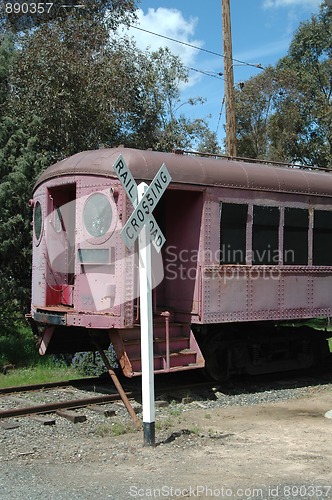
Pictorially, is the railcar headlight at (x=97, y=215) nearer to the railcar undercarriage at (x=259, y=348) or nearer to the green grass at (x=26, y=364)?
the railcar undercarriage at (x=259, y=348)

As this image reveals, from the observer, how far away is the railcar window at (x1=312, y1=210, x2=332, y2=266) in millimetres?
10504

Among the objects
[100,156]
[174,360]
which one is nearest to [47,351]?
[174,360]

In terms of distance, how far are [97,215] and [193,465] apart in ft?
13.2

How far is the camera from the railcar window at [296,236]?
33.2 feet

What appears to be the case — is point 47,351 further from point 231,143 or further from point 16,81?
point 16,81

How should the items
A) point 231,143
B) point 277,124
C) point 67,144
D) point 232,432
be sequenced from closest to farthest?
point 232,432, point 231,143, point 67,144, point 277,124

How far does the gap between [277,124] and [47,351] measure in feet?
72.4

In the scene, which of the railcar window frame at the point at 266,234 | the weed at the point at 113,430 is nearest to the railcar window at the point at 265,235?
the railcar window frame at the point at 266,234

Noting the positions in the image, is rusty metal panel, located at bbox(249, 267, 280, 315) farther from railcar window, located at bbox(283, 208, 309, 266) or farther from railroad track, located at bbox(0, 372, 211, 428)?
railroad track, located at bbox(0, 372, 211, 428)

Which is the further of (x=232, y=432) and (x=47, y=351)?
(x=47, y=351)

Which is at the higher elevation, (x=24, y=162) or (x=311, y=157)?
(x=311, y=157)

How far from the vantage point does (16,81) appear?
15.0 metres

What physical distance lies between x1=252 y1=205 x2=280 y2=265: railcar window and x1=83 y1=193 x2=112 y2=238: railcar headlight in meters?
2.33

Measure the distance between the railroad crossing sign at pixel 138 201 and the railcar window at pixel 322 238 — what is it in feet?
14.9
